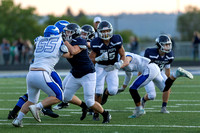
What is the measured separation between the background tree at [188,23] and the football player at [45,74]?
223ft

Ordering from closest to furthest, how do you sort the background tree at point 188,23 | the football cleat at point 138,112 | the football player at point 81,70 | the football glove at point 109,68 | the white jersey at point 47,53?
the white jersey at point 47,53, the football player at point 81,70, the football cleat at point 138,112, the football glove at point 109,68, the background tree at point 188,23

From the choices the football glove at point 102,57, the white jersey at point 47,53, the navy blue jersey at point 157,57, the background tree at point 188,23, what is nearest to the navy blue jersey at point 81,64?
the white jersey at point 47,53

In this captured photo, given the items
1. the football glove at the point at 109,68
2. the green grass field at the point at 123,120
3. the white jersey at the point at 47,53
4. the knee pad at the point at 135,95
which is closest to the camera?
the green grass field at the point at 123,120

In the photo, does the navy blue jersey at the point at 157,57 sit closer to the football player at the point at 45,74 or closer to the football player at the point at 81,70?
the football player at the point at 81,70

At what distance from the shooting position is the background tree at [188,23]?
73.4 meters

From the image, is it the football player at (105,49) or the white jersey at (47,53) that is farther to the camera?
the football player at (105,49)

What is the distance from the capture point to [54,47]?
616 cm

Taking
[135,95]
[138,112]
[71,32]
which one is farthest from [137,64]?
[71,32]

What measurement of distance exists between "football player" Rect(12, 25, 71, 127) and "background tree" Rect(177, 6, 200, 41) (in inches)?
2677

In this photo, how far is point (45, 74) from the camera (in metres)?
6.10

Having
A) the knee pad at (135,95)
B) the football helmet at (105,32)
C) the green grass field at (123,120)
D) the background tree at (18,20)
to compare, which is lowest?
the background tree at (18,20)

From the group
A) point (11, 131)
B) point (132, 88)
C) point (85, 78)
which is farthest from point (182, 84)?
point (11, 131)

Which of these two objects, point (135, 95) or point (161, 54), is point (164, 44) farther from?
point (135, 95)

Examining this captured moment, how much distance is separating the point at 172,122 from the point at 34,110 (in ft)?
6.73
